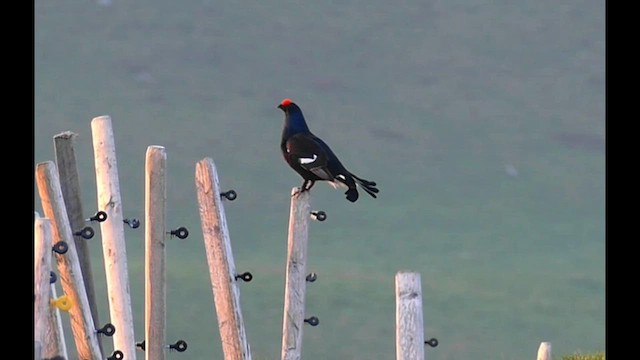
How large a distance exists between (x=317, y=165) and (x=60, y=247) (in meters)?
1.62

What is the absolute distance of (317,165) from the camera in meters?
6.94

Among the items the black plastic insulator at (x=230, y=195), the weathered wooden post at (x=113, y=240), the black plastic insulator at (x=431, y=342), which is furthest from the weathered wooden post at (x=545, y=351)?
the weathered wooden post at (x=113, y=240)

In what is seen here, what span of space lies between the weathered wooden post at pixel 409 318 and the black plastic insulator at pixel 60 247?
1.62m

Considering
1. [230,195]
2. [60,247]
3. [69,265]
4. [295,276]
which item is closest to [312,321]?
[295,276]

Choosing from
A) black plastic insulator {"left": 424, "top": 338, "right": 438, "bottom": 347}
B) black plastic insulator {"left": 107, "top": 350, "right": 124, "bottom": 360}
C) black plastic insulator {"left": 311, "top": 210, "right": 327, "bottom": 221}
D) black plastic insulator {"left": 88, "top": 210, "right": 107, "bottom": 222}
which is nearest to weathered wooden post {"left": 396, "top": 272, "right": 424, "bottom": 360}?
black plastic insulator {"left": 424, "top": 338, "right": 438, "bottom": 347}

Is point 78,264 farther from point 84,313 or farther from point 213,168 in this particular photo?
point 213,168

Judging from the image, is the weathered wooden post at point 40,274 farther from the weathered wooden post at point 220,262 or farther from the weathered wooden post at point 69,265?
the weathered wooden post at point 220,262

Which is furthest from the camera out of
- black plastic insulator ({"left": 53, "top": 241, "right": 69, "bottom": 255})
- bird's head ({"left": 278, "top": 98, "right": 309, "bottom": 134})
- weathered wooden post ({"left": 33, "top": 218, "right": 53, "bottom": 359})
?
bird's head ({"left": 278, "top": 98, "right": 309, "bottom": 134})

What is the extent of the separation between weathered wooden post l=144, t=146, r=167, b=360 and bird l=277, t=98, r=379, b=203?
742 millimetres

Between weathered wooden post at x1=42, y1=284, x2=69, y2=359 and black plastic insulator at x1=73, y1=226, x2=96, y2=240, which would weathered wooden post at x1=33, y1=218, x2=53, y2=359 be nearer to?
weathered wooden post at x1=42, y1=284, x2=69, y2=359

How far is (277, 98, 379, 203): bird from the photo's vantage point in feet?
22.7

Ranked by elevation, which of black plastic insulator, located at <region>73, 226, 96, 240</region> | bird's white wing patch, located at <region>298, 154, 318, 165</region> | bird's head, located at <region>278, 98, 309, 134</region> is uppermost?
bird's head, located at <region>278, 98, 309, 134</region>

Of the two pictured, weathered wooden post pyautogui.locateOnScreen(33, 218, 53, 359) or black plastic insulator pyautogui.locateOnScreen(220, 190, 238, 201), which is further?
black plastic insulator pyautogui.locateOnScreen(220, 190, 238, 201)
